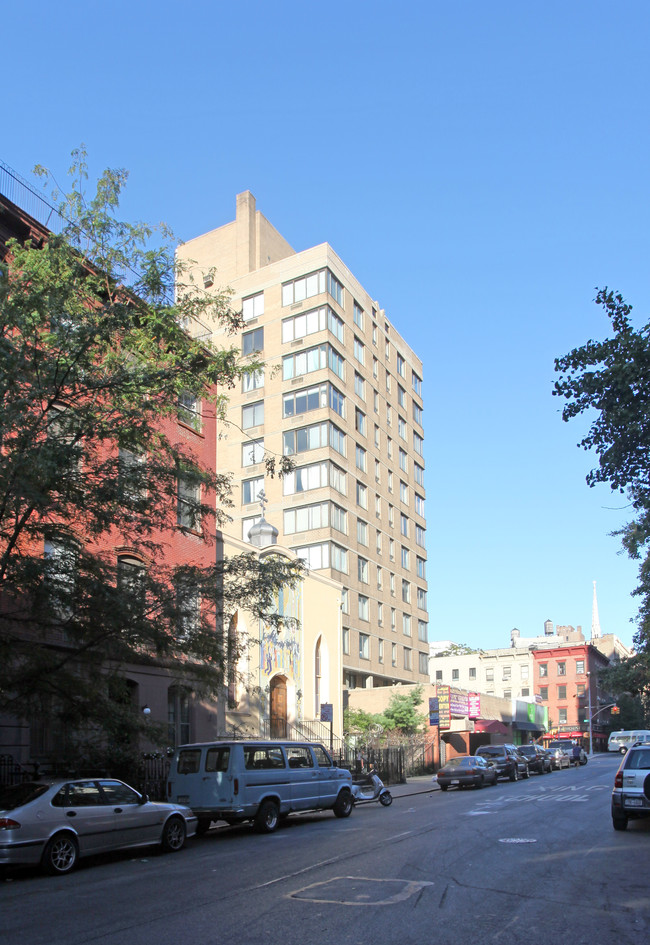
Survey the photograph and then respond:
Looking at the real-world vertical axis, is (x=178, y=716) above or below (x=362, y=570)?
below

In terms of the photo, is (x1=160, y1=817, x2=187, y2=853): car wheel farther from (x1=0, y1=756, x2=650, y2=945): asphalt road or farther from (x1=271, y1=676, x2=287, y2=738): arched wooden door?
(x1=271, y1=676, x2=287, y2=738): arched wooden door

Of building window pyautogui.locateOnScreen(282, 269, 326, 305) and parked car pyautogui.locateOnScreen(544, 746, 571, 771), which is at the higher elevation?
building window pyautogui.locateOnScreen(282, 269, 326, 305)

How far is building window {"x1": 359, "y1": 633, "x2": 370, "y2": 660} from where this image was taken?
53.7 metres

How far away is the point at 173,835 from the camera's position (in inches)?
601

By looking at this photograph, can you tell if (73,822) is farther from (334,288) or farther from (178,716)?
(334,288)

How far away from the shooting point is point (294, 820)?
20.7m

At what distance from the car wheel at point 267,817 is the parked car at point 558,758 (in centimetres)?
3265

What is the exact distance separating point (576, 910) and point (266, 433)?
4673 centimetres

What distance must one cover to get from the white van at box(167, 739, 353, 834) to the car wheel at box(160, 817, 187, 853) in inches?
65.4

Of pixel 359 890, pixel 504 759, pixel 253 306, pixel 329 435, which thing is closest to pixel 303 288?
Result: pixel 253 306

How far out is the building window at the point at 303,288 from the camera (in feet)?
181

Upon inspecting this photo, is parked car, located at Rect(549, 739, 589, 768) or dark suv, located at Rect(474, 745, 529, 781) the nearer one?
dark suv, located at Rect(474, 745, 529, 781)

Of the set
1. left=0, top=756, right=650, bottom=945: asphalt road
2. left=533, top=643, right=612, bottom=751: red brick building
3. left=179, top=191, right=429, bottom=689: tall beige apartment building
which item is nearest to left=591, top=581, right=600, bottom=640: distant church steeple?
left=533, top=643, right=612, bottom=751: red brick building

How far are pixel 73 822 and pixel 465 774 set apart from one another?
22.1 metres
